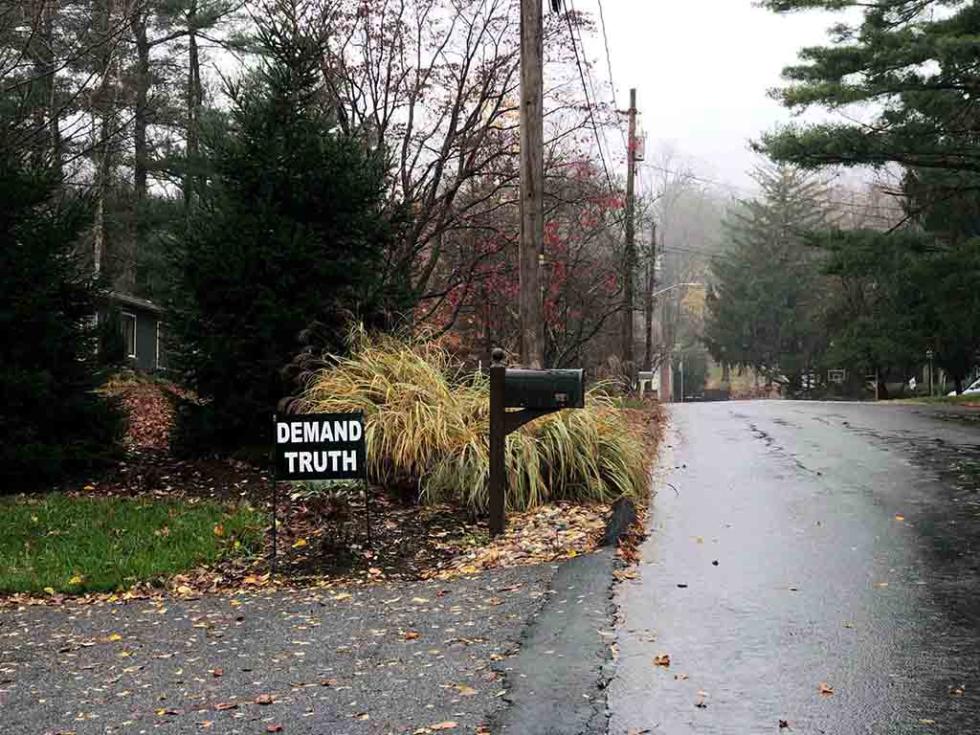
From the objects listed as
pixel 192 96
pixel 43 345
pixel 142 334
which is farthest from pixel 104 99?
pixel 142 334

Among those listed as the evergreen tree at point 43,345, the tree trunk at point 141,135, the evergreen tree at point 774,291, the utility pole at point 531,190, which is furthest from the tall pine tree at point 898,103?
the evergreen tree at point 774,291

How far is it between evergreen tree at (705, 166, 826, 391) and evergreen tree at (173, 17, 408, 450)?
171ft

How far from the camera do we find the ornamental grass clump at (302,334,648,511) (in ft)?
33.0

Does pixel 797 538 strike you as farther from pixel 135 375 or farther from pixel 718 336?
pixel 718 336

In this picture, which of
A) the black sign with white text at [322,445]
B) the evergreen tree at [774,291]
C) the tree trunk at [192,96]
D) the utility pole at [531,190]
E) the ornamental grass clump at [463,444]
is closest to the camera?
the black sign with white text at [322,445]

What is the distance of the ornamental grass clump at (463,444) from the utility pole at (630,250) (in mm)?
14868

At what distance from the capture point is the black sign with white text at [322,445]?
28.3 feet

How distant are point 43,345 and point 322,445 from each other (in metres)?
4.73

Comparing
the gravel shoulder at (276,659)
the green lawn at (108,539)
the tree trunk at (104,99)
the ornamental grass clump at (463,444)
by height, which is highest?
the tree trunk at (104,99)

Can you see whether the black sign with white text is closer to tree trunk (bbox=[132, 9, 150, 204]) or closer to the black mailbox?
the black mailbox

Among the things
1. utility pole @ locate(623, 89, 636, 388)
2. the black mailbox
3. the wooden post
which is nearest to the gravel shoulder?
the wooden post

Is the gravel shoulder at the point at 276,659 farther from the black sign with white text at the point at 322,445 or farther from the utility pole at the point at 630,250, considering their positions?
the utility pole at the point at 630,250

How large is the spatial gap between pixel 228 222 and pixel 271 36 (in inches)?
117

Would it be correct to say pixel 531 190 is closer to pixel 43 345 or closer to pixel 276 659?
pixel 43 345
